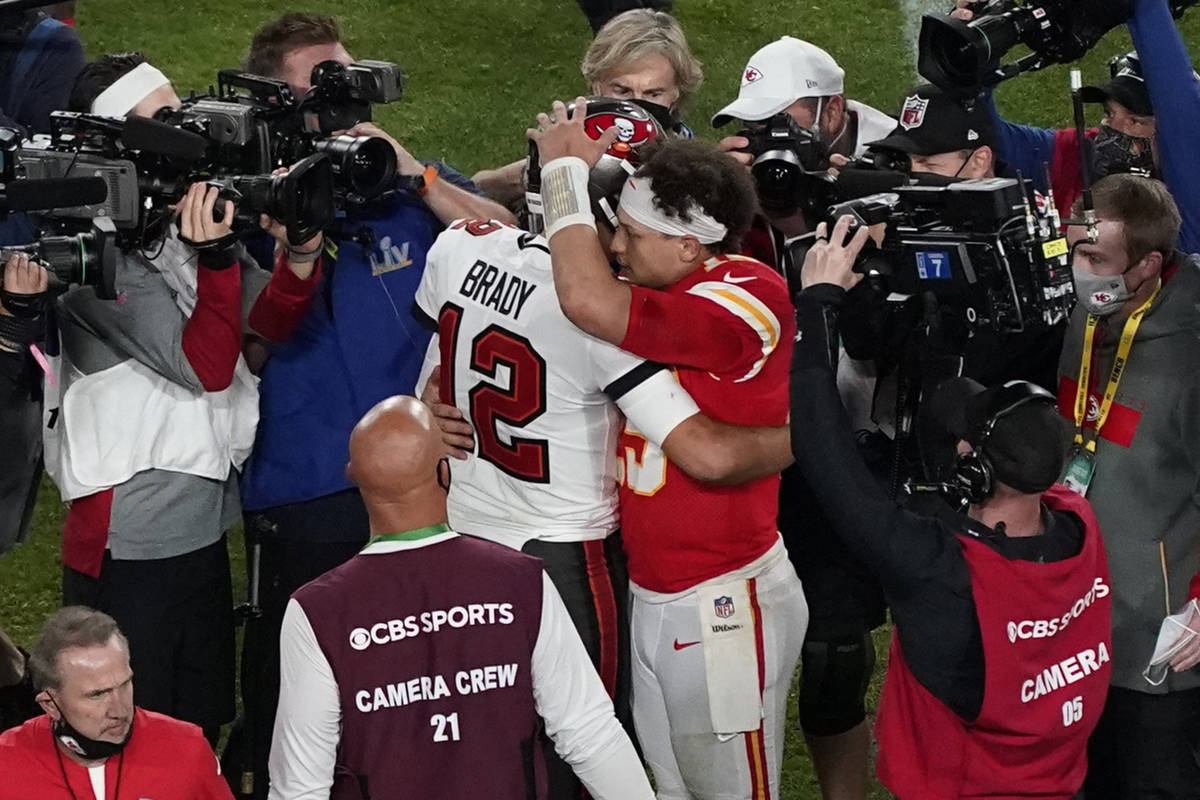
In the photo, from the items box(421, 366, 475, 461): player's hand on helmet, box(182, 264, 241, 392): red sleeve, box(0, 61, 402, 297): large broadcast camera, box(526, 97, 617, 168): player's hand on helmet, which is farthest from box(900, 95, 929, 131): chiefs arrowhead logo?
box(182, 264, 241, 392): red sleeve

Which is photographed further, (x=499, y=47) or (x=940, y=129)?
(x=499, y=47)

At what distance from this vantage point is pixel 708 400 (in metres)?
3.64

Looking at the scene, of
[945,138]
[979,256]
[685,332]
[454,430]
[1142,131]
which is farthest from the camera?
[1142,131]

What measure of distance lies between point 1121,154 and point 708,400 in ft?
6.16

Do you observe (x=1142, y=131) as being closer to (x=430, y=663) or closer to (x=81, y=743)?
(x=430, y=663)

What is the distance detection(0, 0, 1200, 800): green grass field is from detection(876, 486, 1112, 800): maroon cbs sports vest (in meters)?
5.11

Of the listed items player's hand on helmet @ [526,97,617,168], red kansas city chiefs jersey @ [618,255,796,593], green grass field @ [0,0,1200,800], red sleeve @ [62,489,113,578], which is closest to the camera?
red kansas city chiefs jersey @ [618,255,796,593]

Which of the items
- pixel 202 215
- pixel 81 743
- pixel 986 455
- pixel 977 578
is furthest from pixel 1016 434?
pixel 81 743

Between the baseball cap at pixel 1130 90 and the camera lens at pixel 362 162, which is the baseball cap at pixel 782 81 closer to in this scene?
the baseball cap at pixel 1130 90

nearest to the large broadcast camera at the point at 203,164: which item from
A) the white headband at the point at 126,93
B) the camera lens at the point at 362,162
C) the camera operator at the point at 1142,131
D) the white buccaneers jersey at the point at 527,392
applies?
the camera lens at the point at 362,162

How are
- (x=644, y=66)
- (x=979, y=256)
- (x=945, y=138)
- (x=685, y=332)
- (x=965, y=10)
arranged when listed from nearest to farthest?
(x=979, y=256) → (x=685, y=332) → (x=965, y=10) → (x=945, y=138) → (x=644, y=66)

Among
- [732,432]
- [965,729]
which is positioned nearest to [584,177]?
[732,432]

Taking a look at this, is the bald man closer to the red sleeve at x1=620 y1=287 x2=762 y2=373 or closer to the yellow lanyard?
the red sleeve at x1=620 y1=287 x2=762 y2=373

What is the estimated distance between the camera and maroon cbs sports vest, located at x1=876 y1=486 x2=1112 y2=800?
10.8 feet
